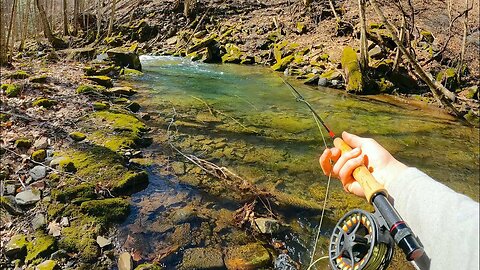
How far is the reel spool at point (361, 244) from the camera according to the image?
4.64ft

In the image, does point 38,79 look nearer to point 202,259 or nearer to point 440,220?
point 202,259

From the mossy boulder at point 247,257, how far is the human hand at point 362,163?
205cm

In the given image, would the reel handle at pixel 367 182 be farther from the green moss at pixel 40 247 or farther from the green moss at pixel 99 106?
the green moss at pixel 99 106

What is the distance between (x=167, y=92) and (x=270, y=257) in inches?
291

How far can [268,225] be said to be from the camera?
163 inches

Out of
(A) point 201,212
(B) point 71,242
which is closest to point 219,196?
(A) point 201,212

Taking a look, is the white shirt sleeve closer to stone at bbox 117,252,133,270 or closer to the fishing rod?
the fishing rod

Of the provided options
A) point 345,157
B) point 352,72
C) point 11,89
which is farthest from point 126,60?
point 345,157

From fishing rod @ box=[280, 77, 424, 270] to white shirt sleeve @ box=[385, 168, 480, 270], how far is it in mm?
40

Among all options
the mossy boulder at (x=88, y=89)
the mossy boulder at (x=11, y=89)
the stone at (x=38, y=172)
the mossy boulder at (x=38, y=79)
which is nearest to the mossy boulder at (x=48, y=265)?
the stone at (x=38, y=172)

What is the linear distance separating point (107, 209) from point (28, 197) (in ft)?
2.97

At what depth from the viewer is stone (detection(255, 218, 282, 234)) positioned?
162 inches

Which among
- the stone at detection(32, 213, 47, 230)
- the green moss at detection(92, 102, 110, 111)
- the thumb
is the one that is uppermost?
the thumb

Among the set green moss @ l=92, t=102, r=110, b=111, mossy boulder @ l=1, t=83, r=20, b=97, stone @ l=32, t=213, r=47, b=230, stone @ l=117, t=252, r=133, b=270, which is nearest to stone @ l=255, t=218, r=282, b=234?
stone @ l=117, t=252, r=133, b=270
